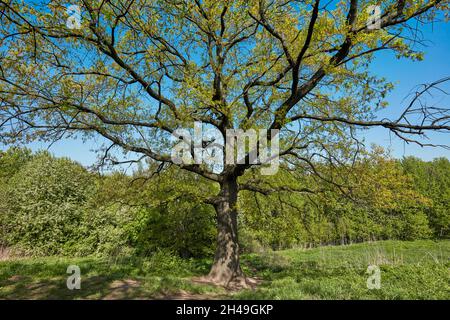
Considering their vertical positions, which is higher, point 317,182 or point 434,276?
point 317,182

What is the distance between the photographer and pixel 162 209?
49.8 feet

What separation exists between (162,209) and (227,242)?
6333 mm

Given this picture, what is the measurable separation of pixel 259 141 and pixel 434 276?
6.48m

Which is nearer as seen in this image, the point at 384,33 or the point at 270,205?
the point at 384,33

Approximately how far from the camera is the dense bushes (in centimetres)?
922

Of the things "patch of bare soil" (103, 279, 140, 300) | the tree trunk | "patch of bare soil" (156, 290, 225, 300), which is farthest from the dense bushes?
"patch of bare soil" (156, 290, 225, 300)

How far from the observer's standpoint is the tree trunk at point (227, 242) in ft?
31.1

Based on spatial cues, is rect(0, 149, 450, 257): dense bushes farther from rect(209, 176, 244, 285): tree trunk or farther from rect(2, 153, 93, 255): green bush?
rect(209, 176, 244, 285): tree trunk

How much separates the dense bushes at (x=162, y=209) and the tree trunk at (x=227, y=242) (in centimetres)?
105

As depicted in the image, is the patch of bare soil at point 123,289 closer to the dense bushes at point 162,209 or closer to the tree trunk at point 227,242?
the dense bushes at point 162,209
